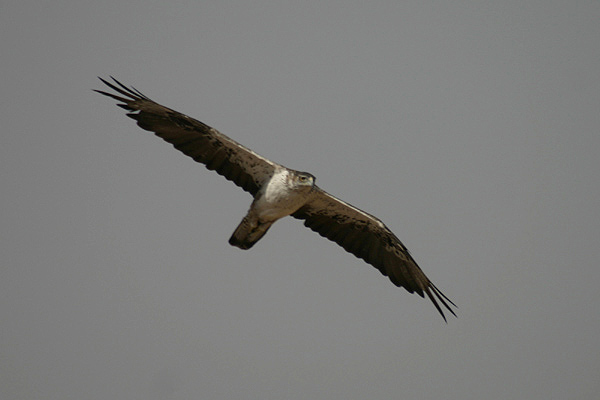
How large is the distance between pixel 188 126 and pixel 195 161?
2.18ft

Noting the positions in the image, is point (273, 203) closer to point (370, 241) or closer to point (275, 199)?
point (275, 199)

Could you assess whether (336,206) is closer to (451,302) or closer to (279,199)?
(279,199)

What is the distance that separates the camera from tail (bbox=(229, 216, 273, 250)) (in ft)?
38.7

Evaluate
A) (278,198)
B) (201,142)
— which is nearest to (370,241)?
(278,198)

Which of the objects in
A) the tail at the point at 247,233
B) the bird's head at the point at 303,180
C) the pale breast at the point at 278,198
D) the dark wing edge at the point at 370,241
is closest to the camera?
the bird's head at the point at 303,180

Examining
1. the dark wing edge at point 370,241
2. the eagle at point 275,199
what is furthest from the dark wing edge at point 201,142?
the dark wing edge at point 370,241

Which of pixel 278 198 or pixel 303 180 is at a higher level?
pixel 303 180

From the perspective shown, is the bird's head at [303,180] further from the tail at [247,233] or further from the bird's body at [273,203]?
the tail at [247,233]

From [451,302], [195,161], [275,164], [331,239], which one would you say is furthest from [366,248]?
[195,161]

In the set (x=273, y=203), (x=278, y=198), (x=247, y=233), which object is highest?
(x=278, y=198)

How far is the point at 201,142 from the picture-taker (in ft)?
39.3

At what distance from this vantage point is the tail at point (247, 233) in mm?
11805

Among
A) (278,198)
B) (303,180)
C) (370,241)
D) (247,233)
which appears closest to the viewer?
(303,180)

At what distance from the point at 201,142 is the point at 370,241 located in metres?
3.87
